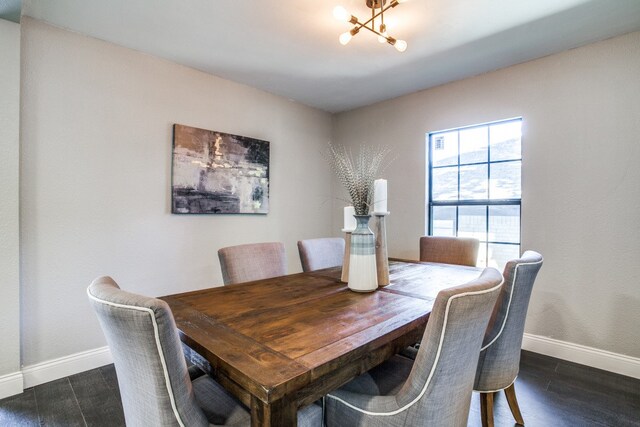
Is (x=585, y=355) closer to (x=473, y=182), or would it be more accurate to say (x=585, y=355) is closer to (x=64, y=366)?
(x=473, y=182)

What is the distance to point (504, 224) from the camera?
2.95 metres

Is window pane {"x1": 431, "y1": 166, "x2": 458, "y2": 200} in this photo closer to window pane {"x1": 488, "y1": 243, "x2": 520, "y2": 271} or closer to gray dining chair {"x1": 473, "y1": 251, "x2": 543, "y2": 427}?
window pane {"x1": 488, "y1": 243, "x2": 520, "y2": 271}

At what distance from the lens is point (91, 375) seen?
2271 mm

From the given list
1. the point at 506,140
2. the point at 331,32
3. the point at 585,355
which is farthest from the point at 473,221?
the point at 331,32

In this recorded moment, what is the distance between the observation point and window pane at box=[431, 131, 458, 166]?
3.28 meters

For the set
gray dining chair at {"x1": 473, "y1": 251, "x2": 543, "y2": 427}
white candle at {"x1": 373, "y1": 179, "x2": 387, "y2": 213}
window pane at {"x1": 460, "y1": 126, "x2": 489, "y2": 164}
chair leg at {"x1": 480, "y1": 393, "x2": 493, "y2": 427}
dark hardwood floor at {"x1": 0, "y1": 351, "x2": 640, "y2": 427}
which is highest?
window pane at {"x1": 460, "y1": 126, "x2": 489, "y2": 164}

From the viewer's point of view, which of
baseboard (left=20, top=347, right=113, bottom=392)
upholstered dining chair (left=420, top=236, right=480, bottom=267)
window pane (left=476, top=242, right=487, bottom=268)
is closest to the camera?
baseboard (left=20, top=347, right=113, bottom=392)

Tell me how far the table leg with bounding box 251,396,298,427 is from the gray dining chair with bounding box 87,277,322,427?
0.20 m

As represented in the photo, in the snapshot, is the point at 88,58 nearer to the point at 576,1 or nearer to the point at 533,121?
the point at 576,1

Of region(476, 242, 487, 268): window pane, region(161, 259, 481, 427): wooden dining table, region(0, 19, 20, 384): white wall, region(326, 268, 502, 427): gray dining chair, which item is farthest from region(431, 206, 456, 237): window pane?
region(0, 19, 20, 384): white wall

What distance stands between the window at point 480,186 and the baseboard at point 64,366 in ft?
10.4

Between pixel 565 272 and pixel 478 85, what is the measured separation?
1.81 metres

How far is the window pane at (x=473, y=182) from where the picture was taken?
3079mm

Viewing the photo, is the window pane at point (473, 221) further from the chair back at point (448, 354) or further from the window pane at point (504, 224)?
the chair back at point (448, 354)
